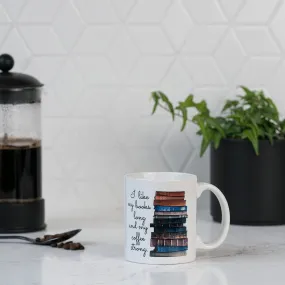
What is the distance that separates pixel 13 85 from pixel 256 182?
1.52ft

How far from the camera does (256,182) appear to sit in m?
1.44

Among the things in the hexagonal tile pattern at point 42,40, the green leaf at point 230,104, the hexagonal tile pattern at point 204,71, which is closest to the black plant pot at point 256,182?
the green leaf at point 230,104

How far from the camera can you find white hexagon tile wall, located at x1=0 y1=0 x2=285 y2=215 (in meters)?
1.62

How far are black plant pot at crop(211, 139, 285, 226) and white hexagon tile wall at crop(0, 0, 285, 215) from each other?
7.7 inches

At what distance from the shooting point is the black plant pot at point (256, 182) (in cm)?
144

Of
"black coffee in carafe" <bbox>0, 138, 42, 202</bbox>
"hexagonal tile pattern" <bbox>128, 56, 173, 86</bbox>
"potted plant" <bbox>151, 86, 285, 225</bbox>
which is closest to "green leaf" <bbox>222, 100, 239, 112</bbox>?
"potted plant" <bbox>151, 86, 285, 225</bbox>

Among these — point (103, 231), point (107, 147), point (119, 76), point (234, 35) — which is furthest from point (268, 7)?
point (103, 231)

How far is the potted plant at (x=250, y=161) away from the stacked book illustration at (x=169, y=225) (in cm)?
34

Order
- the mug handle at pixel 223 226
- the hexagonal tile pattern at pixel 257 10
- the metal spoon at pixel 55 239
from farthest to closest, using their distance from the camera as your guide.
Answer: the hexagonal tile pattern at pixel 257 10
the metal spoon at pixel 55 239
the mug handle at pixel 223 226

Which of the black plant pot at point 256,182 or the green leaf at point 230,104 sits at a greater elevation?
the green leaf at point 230,104

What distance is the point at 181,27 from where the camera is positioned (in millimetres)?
1623

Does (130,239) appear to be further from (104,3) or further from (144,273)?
(104,3)

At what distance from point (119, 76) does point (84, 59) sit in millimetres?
80

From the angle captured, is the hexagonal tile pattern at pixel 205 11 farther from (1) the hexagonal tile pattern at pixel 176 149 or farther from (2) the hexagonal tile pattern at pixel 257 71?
(1) the hexagonal tile pattern at pixel 176 149
